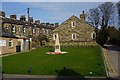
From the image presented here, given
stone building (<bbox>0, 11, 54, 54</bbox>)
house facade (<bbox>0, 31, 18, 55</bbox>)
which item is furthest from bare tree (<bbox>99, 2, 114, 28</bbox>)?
house facade (<bbox>0, 31, 18, 55</bbox>)

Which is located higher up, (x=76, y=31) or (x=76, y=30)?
(x=76, y=30)

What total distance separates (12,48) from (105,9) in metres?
36.4

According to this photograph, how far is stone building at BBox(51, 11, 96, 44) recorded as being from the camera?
43000 mm

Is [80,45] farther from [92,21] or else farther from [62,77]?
[62,77]

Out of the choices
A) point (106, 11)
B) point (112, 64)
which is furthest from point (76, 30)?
point (112, 64)

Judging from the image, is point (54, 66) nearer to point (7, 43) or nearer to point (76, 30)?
point (7, 43)

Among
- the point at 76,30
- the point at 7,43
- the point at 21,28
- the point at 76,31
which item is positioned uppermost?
the point at 21,28

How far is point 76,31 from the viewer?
146 ft

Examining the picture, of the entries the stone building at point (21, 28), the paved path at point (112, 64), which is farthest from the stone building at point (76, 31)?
the paved path at point (112, 64)

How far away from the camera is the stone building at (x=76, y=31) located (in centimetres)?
4300

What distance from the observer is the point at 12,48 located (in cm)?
2861

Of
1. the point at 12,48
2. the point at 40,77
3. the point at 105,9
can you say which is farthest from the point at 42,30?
the point at 40,77

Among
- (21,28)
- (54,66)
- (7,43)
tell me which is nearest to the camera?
(54,66)

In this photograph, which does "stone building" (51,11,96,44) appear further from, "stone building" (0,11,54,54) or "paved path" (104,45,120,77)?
"paved path" (104,45,120,77)
